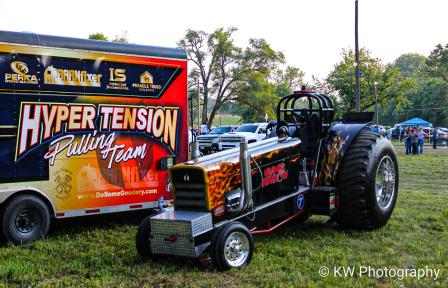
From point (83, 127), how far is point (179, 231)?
2.99m

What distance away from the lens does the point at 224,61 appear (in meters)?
60.8

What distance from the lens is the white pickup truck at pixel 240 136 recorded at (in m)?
24.6

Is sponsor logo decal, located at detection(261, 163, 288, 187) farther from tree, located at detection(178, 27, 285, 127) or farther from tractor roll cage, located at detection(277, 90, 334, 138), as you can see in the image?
tree, located at detection(178, 27, 285, 127)

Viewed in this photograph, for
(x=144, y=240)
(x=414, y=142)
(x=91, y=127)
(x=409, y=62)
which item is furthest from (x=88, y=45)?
(x=409, y=62)

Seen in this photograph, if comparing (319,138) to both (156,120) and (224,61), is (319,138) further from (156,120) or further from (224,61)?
(224,61)

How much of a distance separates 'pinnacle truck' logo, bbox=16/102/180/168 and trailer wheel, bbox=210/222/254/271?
3075 mm

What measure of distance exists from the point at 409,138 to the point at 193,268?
2385 centimetres

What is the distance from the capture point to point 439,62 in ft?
275

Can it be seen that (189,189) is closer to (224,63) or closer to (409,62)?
(224,63)

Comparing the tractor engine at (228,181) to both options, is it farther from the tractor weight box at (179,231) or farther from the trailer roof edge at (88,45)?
the trailer roof edge at (88,45)

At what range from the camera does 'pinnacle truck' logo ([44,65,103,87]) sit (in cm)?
762

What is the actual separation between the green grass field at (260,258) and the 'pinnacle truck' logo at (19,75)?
2.30m

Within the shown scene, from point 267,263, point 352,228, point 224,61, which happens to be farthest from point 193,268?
point 224,61

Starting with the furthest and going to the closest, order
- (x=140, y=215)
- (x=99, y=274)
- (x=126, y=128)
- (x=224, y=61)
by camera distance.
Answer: (x=224, y=61), (x=140, y=215), (x=126, y=128), (x=99, y=274)
